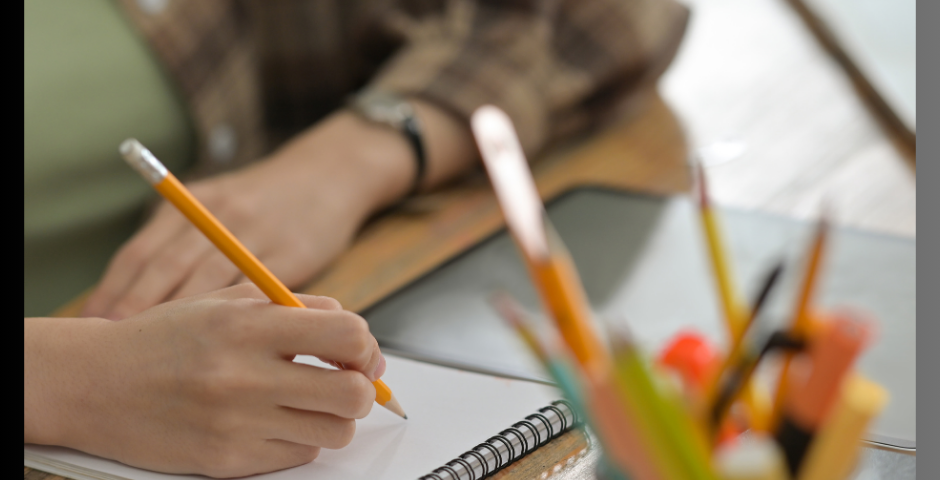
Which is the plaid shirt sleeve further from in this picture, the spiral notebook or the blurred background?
the spiral notebook

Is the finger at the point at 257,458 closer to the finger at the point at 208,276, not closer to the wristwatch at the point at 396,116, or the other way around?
the finger at the point at 208,276

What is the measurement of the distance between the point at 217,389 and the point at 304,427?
0.09 ft

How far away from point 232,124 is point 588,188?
0.84 feet

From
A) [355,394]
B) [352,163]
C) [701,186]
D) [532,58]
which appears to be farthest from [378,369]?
[532,58]

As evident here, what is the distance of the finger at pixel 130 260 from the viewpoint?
0.36 meters

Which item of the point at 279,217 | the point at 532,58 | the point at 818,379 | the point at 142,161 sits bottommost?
the point at 818,379

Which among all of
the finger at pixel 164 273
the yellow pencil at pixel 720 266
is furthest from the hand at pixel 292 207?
the yellow pencil at pixel 720 266

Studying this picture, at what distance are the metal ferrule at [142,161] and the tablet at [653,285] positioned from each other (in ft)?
0.44

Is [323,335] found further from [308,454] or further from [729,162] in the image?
[729,162]

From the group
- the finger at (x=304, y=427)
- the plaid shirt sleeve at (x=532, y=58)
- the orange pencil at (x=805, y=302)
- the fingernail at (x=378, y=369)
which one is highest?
the plaid shirt sleeve at (x=532, y=58)

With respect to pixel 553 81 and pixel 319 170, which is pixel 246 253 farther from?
pixel 553 81

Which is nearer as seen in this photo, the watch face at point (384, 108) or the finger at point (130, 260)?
the finger at point (130, 260)

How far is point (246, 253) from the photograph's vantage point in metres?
0.23

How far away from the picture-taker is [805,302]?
0.17 metres
